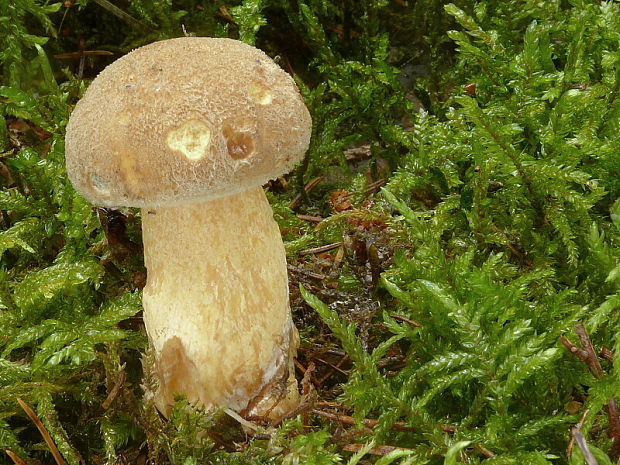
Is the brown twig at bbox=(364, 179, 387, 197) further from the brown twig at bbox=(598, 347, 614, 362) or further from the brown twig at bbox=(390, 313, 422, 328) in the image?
the brown twig at bbox=(598, 347, 614, 362)

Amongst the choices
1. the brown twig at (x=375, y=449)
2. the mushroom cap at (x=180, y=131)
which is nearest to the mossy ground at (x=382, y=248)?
the brown twig at (x=375, y=449)

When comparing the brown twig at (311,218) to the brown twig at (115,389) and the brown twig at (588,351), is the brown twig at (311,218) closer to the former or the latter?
the brown twig at (115,389)

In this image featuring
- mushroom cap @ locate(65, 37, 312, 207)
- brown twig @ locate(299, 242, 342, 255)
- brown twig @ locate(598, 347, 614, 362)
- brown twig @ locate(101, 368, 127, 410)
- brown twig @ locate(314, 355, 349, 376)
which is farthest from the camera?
brown twig @ locate(299, 242, 342, 255)

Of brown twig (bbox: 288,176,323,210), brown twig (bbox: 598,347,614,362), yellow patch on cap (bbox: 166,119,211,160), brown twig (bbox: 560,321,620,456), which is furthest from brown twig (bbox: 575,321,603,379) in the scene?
brown twig (bbox: 288,176,323,210)

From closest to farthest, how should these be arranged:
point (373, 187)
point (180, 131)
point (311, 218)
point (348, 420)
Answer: point (180, 131)
point (348, 420)
point (311, 218)
point (373, 187)

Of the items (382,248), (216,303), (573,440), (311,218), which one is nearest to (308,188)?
(311,218)

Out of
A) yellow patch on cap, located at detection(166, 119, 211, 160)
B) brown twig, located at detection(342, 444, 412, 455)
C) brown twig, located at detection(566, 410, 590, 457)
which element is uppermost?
yellow patch on cap, located at detection(166, 119, 211, 160)

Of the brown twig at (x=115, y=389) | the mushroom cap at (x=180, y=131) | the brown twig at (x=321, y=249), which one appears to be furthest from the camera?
the brown twig at (x=321, y=249)

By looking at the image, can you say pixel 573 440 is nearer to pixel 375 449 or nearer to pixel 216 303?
pixel 375 449

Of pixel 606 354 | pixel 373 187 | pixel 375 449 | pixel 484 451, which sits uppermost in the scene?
pixel 606 354
